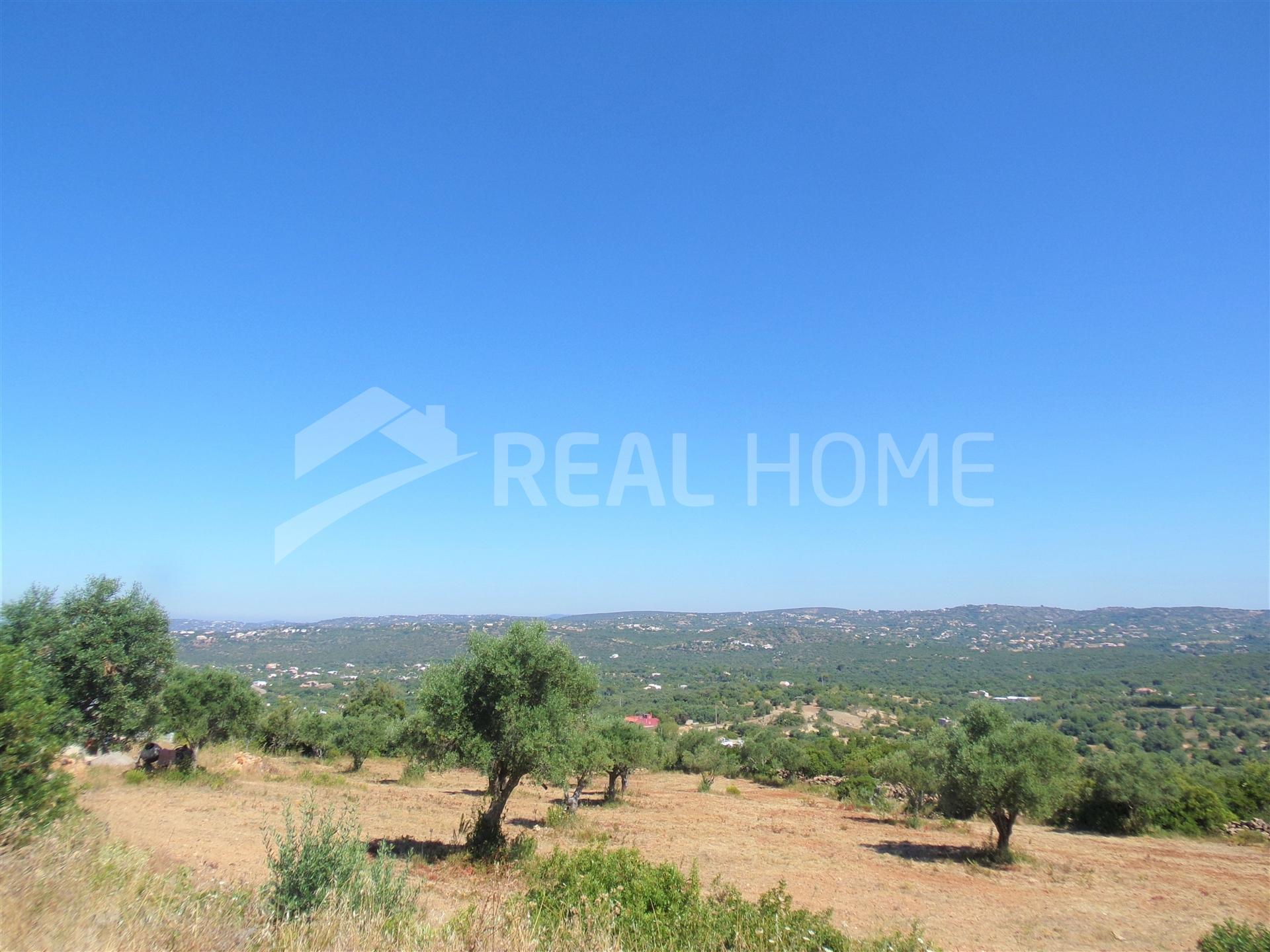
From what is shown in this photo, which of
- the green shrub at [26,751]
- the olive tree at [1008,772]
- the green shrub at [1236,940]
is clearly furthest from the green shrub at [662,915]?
the olive tree at [1008,772]

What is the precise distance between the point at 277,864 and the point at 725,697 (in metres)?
95.9

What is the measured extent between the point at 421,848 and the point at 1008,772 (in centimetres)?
1657

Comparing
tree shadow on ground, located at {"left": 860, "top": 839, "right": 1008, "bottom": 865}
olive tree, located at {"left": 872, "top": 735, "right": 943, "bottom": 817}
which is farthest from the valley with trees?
olive tree, located at {"left": 872, "top": 735, "right": 943, "bottom": 817}

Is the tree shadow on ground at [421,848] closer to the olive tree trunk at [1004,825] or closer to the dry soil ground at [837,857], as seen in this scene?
the dry soil ground at [837,857]

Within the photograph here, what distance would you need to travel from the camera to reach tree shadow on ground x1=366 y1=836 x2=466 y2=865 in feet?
44.6

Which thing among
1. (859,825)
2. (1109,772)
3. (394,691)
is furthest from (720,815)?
(394,691)

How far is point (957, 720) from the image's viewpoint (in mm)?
21672

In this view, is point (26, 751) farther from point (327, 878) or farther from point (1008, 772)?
point (1008, 772)

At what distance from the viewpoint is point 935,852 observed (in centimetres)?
1992

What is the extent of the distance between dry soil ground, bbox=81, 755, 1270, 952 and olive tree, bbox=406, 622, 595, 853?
82.5 inches

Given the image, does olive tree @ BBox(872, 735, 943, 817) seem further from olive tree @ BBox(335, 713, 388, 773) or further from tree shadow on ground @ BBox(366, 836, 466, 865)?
olive tree @ BBox(335, 713, 388, 773)

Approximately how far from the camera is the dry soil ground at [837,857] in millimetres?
12141

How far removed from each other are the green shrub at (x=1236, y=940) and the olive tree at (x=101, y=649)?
1005 inches

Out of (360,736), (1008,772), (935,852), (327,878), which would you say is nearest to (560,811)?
(935,852)
